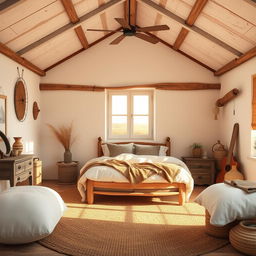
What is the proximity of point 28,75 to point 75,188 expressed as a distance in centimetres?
250

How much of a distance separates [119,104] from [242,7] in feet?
12.5

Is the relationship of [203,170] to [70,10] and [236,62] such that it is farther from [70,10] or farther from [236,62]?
[70,10]

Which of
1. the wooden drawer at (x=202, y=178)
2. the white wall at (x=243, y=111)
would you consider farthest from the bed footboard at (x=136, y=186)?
the wooden drawer at (x=202, y=178)

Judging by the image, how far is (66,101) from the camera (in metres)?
7.32

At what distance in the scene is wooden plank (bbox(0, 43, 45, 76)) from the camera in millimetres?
5034

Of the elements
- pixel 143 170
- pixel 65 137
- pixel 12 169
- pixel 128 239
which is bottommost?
pixel 128 239

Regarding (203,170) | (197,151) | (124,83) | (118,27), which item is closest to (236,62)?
(197,151)

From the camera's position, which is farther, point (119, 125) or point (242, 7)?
point (119, 125)

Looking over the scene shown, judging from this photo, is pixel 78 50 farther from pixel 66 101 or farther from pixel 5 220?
pixel 5 220

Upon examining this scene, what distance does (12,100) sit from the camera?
5586 millimetres

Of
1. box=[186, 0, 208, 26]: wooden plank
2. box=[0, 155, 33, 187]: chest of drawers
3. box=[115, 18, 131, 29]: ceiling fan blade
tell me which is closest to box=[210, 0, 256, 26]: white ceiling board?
box=[186, 0, 208, 26]: wooden plank

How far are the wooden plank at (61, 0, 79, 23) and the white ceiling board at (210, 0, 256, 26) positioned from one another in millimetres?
2177

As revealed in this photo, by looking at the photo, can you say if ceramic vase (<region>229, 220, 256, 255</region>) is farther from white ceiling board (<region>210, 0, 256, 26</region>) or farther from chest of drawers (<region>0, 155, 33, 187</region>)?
chest of drawers (<region>0, 155, 33, 187</region>)

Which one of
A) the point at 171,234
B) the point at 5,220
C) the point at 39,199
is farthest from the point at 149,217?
the point at 5,220
